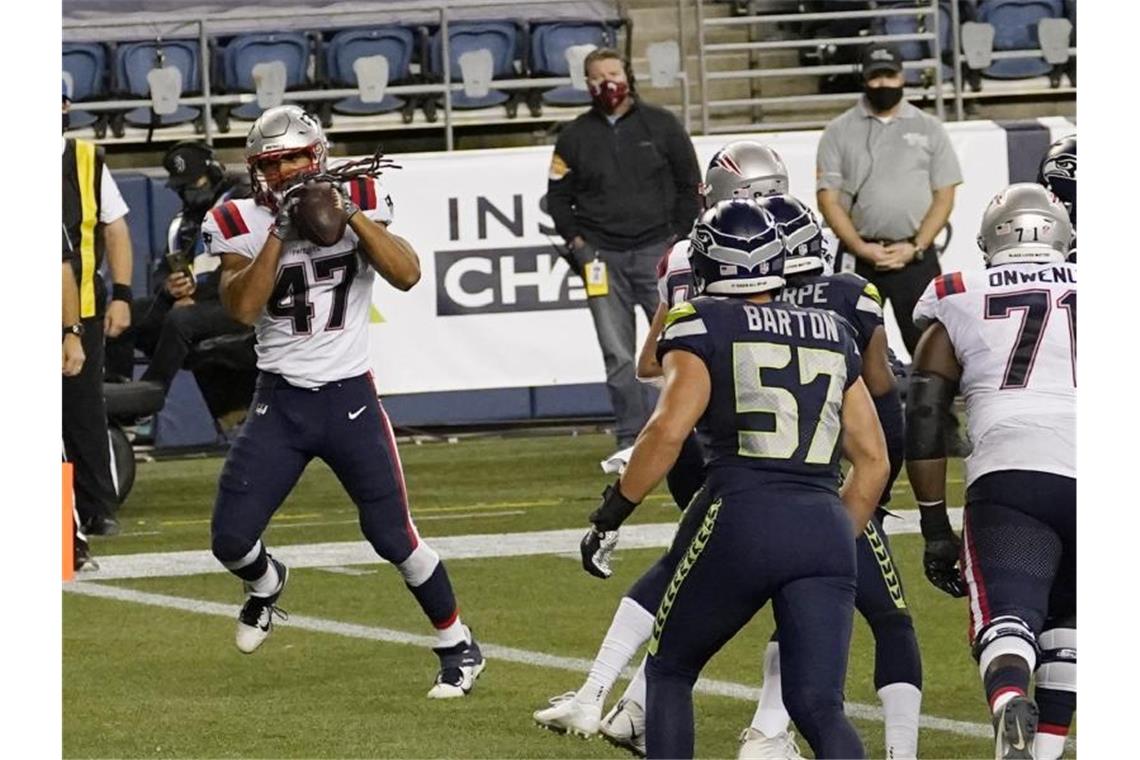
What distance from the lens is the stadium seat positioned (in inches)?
613

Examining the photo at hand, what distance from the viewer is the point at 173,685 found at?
6629 millimetres

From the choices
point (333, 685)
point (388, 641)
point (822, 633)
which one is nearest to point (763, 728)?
point (822, 633)

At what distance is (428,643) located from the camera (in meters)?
7.18

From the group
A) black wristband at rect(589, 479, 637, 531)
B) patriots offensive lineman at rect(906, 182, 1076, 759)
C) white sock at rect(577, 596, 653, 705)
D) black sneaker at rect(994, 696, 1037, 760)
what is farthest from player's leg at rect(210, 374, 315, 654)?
black sneaker at rect(994, 696, 1037, 760)

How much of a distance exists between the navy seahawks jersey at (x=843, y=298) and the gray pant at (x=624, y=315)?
5140 mm

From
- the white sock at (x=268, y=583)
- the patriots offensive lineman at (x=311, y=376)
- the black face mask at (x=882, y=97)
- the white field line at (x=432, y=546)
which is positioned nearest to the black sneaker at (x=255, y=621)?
the white sock at (x=268, y=583)

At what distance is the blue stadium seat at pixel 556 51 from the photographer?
1566 cm

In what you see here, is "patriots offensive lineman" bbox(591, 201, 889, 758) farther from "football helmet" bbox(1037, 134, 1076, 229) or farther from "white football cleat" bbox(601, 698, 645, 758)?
"football helmet" bbox(1037, 134, 1076, 229)

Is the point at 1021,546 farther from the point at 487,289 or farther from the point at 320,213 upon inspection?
the point at 487,289

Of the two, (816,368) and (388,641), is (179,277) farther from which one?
(816,368)

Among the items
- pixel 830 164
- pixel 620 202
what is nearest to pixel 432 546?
pixel 620 202

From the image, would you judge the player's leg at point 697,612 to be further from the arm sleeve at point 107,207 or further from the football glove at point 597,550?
the arm sleeve at point 107,207

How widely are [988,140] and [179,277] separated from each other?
15.3ft

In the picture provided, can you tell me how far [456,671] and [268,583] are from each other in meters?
0.63
